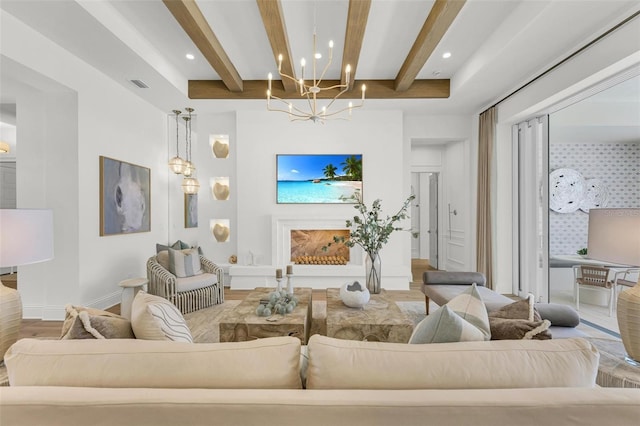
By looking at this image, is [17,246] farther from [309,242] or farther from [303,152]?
[309,242]

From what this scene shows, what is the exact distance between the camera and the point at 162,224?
5.23 metres

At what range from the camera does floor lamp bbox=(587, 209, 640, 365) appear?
163 cm

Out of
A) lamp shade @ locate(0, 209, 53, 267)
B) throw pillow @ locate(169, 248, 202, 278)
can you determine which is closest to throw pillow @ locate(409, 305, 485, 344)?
lamp shade @ locate(0, 209, 53, 267)

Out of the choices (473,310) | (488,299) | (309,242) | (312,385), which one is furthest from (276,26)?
(309,242)

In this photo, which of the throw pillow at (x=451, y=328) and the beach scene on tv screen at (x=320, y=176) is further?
the beach scene on tv screen at (x=320, y=176)

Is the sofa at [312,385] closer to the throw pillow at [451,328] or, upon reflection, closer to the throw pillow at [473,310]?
the throw pillow at [451,328]

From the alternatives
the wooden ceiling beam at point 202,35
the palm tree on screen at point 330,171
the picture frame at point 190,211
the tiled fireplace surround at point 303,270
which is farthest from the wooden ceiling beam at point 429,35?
the picture frame at point 190,211

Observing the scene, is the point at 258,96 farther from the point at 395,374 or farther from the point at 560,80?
the point at 395,374

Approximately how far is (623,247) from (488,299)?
1.20m

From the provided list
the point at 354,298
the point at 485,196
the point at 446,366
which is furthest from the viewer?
the point at 485,196

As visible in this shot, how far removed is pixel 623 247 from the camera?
1656mm

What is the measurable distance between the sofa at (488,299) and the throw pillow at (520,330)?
887 millimetres

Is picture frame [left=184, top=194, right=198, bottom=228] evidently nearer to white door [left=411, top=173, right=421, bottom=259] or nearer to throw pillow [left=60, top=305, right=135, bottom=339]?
throw pillow [left=60, top=305, right=135, bottom=339]

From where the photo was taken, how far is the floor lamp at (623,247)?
163 centimetres
